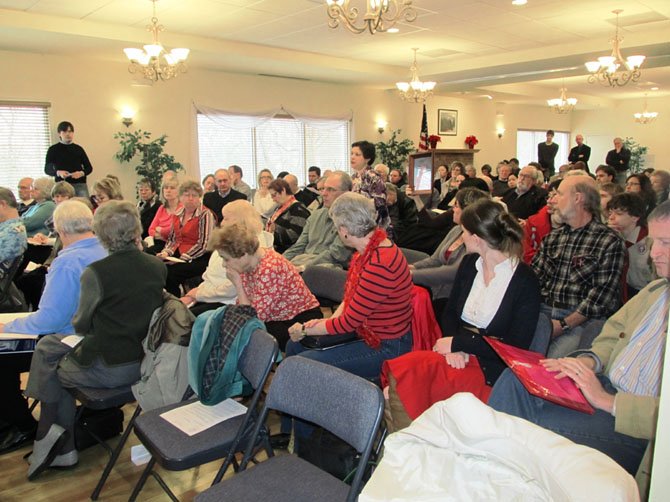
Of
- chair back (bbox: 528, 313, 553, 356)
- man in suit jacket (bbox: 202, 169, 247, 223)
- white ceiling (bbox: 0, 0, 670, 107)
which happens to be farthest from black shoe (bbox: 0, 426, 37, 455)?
white ceiling (bbox: 0, 0, 670, 107)

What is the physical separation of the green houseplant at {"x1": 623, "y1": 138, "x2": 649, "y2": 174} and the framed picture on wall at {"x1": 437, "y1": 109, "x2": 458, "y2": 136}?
622 centimetres

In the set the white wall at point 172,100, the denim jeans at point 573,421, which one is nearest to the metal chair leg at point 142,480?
the denim jeans at point 573,421

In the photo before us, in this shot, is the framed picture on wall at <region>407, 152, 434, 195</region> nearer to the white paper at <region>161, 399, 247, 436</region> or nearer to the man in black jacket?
the man in black jacket

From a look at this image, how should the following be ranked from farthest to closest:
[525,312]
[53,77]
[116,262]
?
[53,77] → [116,262] → [525,312]

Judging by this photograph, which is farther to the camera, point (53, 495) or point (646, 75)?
point (646, 75)

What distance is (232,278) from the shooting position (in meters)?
2.85

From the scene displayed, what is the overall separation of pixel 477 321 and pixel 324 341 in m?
0.70

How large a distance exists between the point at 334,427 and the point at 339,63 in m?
8.22

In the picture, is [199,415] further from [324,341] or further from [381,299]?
[381,299]

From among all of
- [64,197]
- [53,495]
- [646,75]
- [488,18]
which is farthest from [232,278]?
[646,75]

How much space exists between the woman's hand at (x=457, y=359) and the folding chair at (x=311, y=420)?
68 cm

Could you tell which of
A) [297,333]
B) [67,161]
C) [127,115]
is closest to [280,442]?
[297,333]

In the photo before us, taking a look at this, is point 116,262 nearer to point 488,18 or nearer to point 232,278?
point 232,278

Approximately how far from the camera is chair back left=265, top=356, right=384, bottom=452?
1.64m
